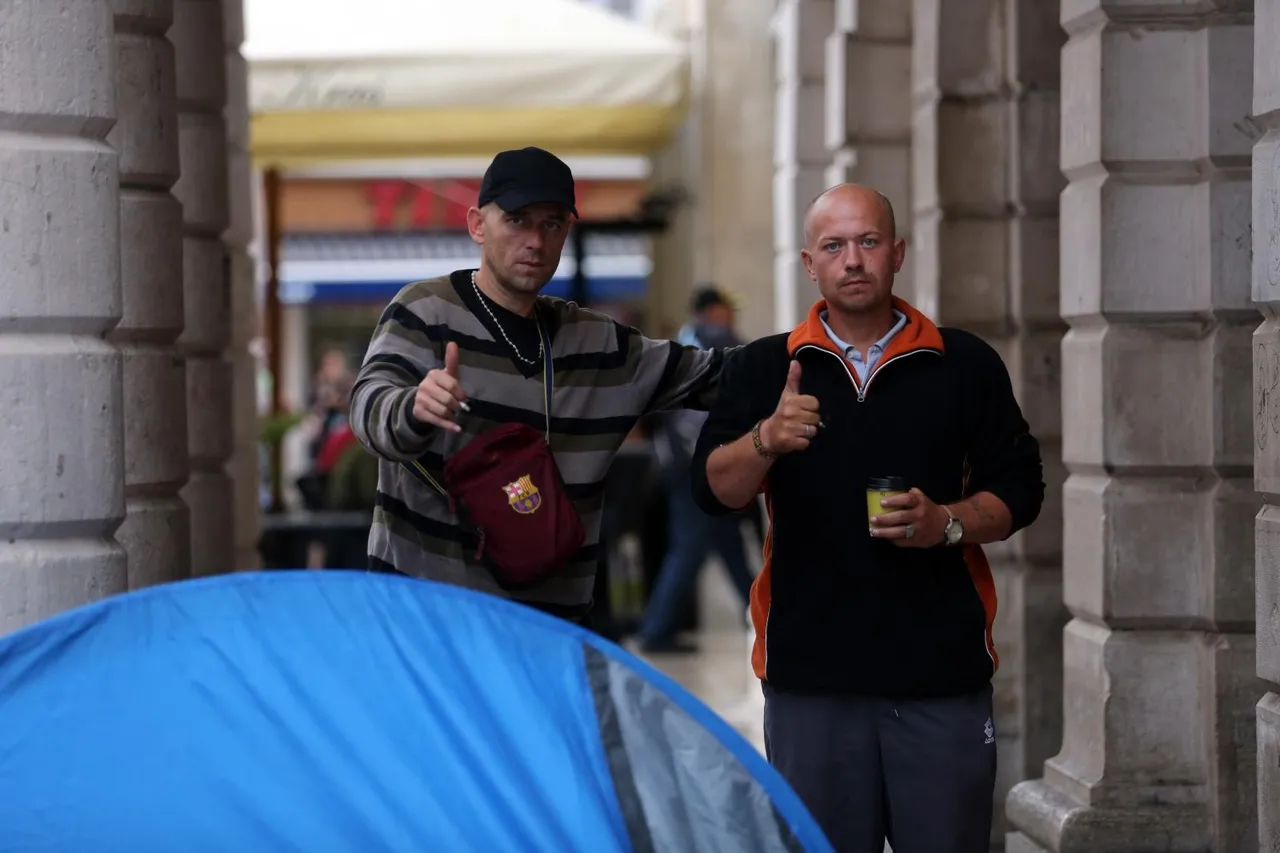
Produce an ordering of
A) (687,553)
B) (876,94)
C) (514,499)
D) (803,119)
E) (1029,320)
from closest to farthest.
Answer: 1. (514,499)
2. (1029,320)
3. (876,94)
4. (803,119)
5. (687,553)

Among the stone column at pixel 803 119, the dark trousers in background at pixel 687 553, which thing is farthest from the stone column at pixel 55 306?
the dark trousers in background at pixel 687 553

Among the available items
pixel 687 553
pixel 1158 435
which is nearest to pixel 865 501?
pixel 1158 435

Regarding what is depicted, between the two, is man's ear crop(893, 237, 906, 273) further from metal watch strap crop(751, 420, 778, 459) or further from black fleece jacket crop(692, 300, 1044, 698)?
metal watch strap crop(751, 420, 778, 459)

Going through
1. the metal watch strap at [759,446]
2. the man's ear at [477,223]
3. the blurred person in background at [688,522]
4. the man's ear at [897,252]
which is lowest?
the blurred person in background at [688,522]

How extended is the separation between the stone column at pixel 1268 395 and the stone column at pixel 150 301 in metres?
3.16

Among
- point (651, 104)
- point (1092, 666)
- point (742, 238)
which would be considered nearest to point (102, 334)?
point (1092, 666)

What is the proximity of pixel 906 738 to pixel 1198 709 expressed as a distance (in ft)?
7.91

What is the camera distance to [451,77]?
39.2 feet

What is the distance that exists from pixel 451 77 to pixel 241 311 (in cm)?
268

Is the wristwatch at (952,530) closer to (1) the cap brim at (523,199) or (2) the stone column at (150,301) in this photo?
(1) the cap brim at (523,199)

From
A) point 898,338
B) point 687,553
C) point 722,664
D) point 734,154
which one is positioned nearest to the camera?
point 898,338

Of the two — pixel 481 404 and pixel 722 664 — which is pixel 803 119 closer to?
pixel 722 664

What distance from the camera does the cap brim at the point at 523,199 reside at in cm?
441

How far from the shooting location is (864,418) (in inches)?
167
